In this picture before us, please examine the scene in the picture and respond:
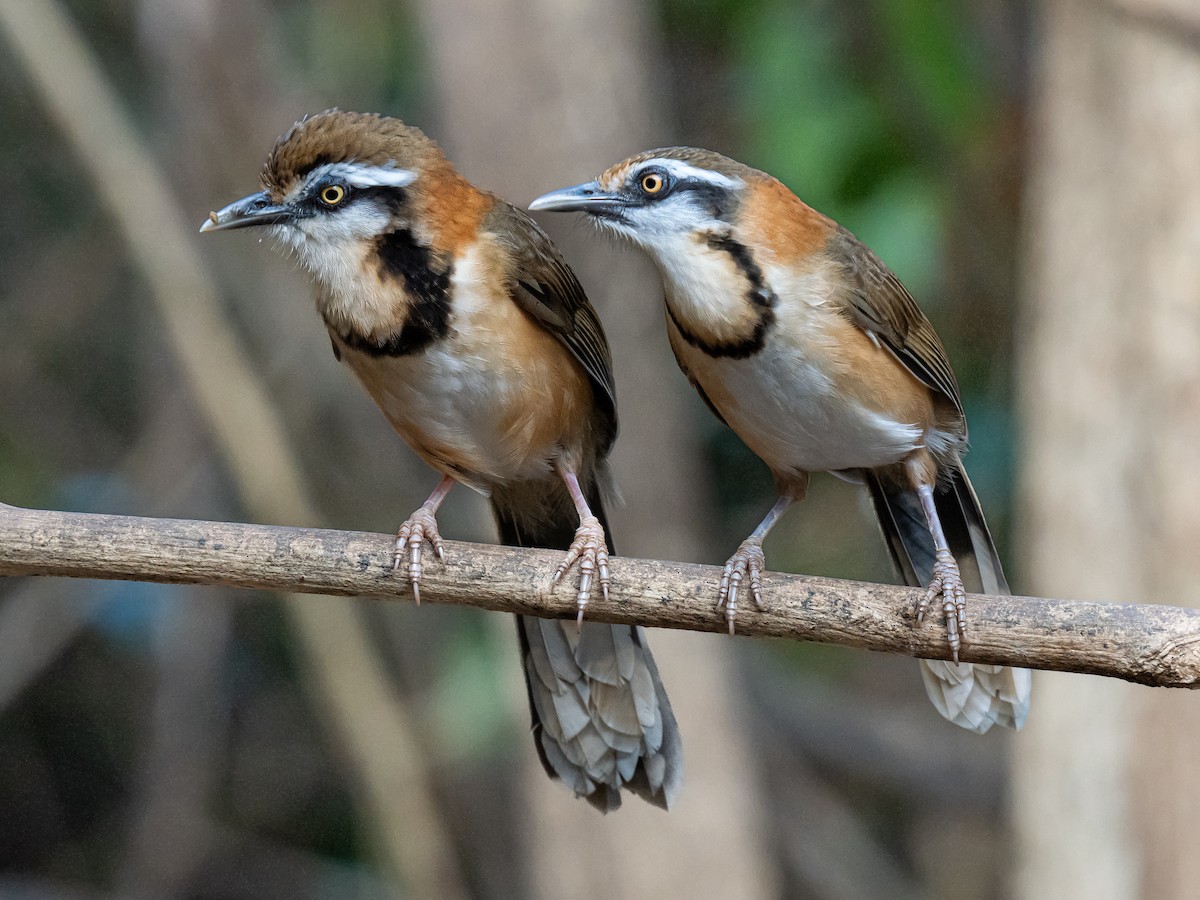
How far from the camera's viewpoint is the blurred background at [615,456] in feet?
21.3

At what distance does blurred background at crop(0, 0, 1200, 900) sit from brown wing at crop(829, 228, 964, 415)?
1.48 meters

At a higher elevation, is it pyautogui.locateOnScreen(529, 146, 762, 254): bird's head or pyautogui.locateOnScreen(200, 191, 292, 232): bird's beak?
pyautogui.locateOnScreen(529, 146, 762, 254): bird's head

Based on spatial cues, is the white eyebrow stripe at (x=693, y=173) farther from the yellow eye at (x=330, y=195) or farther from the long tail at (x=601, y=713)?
the long tail at (x=601, y=713)

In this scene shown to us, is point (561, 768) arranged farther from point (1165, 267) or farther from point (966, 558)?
point (1165, 267)

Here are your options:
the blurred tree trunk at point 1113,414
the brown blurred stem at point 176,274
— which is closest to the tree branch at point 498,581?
the blurred tree trunk at point 1113,414

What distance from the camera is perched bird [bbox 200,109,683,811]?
3.66 m

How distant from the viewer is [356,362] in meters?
3.84

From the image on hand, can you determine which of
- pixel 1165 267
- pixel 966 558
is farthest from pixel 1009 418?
pixel 966 558

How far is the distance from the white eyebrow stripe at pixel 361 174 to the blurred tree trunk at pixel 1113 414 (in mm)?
3880

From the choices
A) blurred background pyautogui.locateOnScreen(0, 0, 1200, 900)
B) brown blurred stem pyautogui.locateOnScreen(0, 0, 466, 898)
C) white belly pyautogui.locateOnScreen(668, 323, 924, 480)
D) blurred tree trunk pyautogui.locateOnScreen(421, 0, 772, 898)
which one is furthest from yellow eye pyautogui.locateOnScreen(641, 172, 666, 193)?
brown blurred stem pyautogui.locateOnScreen(0, 0, 466, 898)

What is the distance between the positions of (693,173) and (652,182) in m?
0.11

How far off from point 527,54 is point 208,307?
6.69ft

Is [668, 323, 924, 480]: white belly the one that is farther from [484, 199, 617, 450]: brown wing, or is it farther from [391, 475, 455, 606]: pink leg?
[391, 475, 455, 606]: pink leg

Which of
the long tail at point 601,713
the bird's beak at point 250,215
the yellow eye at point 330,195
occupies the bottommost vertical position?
the long tail at point 601,713
